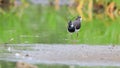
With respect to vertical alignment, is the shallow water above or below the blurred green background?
above

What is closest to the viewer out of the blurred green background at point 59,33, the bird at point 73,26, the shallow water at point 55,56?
the shallow water at point 55,56

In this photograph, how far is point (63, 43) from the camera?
619 inches

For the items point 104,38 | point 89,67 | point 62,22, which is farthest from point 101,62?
point 62,22

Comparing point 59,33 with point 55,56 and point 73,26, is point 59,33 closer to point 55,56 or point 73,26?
point 73,26

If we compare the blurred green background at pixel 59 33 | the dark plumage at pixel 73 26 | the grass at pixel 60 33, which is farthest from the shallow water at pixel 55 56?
the dark plumage at pixel 73 26

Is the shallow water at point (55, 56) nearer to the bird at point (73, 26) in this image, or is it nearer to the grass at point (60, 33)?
the grass at point (60, 33)

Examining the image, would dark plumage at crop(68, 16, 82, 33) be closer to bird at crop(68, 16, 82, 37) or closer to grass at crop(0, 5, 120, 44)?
bird at crop(68, 16, 82, 37)

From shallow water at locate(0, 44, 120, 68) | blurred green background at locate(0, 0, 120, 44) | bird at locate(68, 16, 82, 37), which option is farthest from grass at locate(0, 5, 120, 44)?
shallow water at locate(0, 44, 120, 68)

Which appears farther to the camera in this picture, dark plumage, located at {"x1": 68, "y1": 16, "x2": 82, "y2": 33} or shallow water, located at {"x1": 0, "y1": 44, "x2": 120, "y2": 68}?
dark plumage, located at {"x1": 68, "y1": 16, "x2": 82, "y2": 33}

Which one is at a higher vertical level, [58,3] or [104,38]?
[104,38]

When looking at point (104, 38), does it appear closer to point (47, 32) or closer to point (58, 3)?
point (47, 32)

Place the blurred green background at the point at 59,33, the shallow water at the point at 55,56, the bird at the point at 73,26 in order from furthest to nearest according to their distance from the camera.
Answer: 1. the bird at the point at 73,26
2. the blurred green background at the point at 59,33
3. the shallow water at the point at 55,56

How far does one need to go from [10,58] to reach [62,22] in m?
11.7

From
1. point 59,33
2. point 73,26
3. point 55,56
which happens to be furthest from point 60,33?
point 55,56
